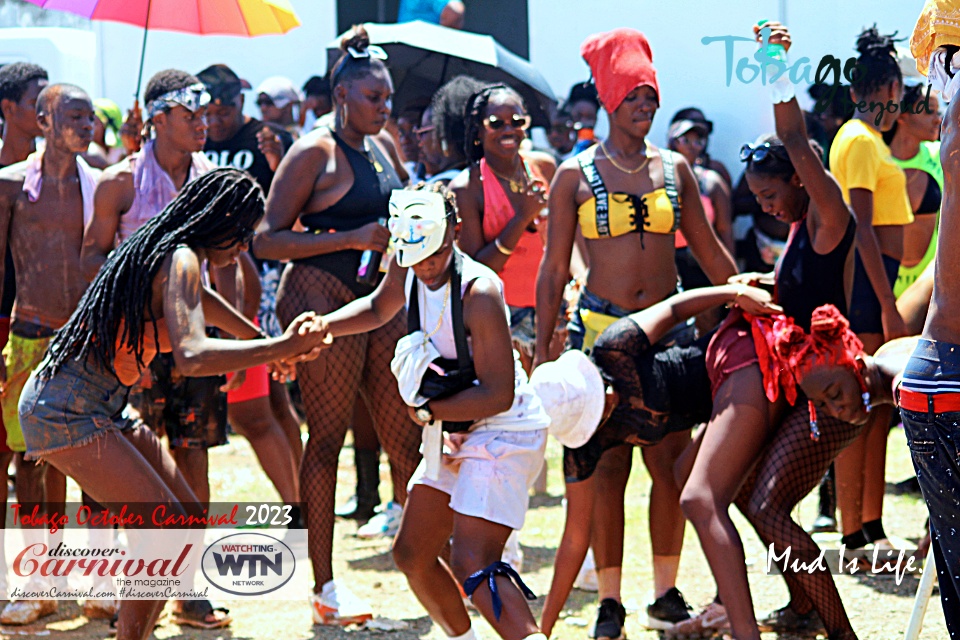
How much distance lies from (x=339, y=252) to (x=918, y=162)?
287cm

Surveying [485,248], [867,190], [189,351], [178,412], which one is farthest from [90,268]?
[867,190]

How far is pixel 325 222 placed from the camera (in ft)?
17.7

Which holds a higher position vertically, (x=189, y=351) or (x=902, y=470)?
(x=189, y=351)

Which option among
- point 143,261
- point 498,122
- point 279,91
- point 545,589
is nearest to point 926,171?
point 498,122

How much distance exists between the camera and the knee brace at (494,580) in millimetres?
3746

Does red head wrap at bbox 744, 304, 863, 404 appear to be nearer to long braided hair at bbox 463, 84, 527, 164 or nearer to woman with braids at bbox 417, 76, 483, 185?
long braided hair at bbox 463, 84, 527, 164

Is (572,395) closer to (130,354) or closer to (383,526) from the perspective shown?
(130,354)

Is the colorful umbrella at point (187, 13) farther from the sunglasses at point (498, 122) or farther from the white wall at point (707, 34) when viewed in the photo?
the white wall at point (707, 34)

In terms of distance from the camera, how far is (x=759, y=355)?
4238 millimetres

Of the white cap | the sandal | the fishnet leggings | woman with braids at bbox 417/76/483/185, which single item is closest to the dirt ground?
the sandal

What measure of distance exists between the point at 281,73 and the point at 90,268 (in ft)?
17.5

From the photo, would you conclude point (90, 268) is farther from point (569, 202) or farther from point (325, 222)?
point (569, 202)

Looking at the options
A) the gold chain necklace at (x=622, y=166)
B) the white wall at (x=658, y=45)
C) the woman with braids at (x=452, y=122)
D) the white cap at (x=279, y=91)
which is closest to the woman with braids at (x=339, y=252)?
the woman with braids at (x=452, y=122)

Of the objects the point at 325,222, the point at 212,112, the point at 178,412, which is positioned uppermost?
the point at 212,112
